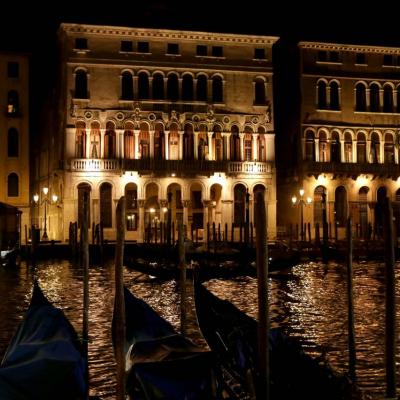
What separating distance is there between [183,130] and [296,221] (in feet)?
20.9

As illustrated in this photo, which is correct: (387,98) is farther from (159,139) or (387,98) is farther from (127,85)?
(127,85)

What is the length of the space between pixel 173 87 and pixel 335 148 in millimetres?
7506

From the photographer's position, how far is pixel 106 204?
93.8ft

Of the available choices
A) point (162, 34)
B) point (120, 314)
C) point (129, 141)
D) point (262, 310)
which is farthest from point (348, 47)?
point (120, 314)

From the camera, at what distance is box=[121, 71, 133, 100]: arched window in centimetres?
2895

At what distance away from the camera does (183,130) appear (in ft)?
96.2

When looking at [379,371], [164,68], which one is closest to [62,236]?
[164,68]

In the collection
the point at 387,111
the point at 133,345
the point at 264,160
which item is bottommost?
the point at 133,345

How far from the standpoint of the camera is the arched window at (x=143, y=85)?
1145 inches

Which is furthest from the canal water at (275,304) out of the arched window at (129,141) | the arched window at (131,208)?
the arched window at (129,141)

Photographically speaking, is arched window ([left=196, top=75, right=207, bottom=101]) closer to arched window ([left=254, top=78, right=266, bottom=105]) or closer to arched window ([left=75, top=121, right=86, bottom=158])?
arched window ([left=254, top=78, right=266, bottom=105])

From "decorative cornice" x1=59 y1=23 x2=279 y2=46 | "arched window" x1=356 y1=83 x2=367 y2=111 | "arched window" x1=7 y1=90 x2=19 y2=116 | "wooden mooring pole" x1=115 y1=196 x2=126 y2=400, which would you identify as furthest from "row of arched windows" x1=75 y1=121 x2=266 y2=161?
"wooden mooring pole" x1=115 y1=196 x2=126 y2=400

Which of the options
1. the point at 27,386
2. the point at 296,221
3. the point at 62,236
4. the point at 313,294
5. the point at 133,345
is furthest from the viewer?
the point at 296,221

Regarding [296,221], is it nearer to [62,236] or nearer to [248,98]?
[248,98]
